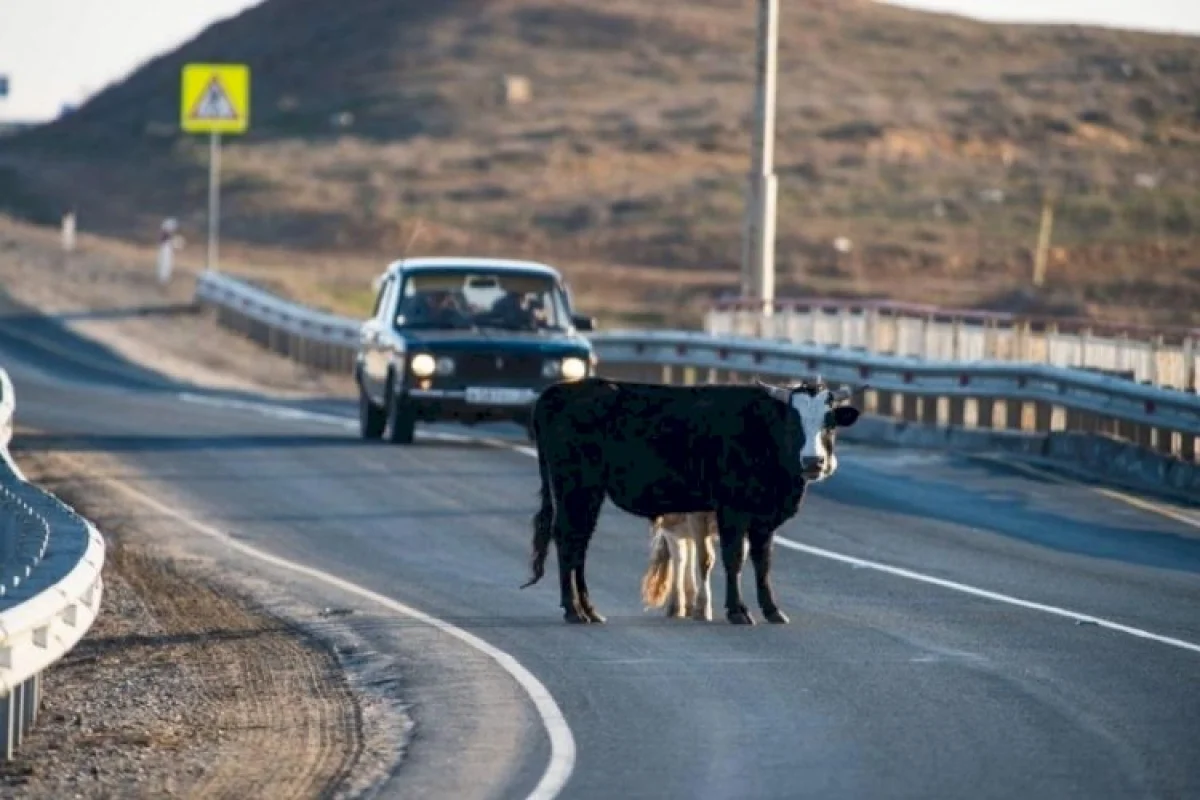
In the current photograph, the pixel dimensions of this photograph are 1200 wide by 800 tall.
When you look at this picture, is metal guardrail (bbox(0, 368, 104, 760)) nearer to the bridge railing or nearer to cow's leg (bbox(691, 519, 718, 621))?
cow's leg (bbox(691, 519, 718, 621))

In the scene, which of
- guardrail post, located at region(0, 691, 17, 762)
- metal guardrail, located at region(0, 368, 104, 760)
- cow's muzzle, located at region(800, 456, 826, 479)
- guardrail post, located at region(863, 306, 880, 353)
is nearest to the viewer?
metal guardrail, located at region(0, 368, 104, 760)

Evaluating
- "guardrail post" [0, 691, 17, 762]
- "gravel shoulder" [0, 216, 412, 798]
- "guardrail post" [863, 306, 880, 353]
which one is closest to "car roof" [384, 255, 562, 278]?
"gravel shoulder" [0, 216, 412, 798]

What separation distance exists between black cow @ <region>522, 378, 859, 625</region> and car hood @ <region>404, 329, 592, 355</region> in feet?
37.4

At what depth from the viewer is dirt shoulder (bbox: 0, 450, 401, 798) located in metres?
12.4

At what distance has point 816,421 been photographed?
1648 centimetres

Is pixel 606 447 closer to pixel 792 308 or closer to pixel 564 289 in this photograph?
pixel 564 289

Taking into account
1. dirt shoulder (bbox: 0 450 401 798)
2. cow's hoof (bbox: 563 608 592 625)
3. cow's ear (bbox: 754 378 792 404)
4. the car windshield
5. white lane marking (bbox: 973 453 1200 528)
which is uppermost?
the car windshield

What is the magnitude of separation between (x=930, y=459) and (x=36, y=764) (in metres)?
17.1

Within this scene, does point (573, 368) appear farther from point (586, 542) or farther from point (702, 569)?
point (586, 542)

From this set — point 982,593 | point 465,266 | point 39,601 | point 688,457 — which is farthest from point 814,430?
point 465,266

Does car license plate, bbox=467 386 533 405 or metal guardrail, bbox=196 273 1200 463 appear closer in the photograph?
metal guardrail, bbox=196 273 1200 463

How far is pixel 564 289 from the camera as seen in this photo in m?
29.4

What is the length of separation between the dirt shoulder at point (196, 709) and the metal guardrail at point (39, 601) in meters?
0.24

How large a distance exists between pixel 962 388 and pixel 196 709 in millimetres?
17338
